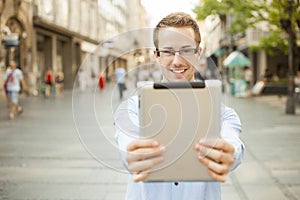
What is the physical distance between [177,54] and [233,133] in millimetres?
326

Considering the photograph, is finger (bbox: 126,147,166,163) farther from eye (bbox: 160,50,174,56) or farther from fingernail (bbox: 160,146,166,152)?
eye (bbox: 160,50,174,56)

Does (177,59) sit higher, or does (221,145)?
(177,59)

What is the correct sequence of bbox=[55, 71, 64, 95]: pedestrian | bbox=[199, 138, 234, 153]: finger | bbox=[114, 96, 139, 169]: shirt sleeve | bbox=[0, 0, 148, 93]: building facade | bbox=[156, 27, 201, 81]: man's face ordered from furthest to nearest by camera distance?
bbox=[55, 71, 64, 95]: pedestrian < bbox=[0, 0, 148, 93]: building facade < bbox=[156, 27, 201, 81]: man's face < bbox=[114, 96, 139, 169]: shirt sleeve < bbox=[199, 138, 234, 153]: finger

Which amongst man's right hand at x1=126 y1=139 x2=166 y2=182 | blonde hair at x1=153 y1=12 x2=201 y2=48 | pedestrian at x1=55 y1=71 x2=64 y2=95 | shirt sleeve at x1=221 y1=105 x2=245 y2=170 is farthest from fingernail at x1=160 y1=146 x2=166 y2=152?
pedestrian at x1=55 y1=71 x2=64 y2=95

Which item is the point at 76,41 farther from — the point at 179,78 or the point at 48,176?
the point at 179,78

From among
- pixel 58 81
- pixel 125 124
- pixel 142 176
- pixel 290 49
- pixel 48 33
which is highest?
pixel 48 33

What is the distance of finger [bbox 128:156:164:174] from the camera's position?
1271mm

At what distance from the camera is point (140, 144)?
1.30m

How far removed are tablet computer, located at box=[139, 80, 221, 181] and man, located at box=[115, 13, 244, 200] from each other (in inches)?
0.8

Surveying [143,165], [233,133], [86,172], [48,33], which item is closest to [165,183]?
[233,133]

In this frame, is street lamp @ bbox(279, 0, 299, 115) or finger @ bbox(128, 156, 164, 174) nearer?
finger @ bbox(128, 156, 164, 174)

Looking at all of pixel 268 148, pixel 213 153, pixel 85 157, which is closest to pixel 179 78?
pixel 213 153

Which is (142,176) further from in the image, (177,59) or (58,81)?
(58,81)

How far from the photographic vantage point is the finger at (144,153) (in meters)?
1.27
